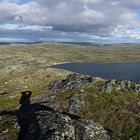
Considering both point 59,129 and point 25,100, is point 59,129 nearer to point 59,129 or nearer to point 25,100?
point 59,129

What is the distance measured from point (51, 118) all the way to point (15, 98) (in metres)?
51.4

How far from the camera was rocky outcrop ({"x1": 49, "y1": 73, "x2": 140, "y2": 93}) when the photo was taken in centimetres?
9006

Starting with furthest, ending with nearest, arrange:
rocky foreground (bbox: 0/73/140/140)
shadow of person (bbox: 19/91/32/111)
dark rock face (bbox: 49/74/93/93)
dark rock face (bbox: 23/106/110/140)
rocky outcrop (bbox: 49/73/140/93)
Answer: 1. dark rock face (bbox: 49/74/93/93)
2. rocky outcrop (bbox: 49/73/140/93)
3. shadow of person (bbox: 19/91/32/111)
4. rocky foreground (bbox: 0/73/140/140)
5. dark rock face (bbox: 23/106/110/140)

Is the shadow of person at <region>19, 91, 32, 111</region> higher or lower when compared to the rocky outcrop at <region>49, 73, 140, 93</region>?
lower

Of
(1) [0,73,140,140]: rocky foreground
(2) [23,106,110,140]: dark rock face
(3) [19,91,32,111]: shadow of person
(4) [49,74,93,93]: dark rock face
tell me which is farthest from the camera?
(4) [49,74,93,93]: dark rock face

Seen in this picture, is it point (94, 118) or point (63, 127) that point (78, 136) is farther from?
point (94, 118)

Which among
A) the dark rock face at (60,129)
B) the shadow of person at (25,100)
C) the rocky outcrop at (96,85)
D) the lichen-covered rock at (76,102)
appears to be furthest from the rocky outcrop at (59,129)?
the rocky outcrop at (96,85)

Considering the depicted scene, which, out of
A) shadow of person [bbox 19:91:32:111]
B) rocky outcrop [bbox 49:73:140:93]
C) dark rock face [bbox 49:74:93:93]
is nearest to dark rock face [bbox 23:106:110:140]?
shadow of person [bbox 19:91:32:111]

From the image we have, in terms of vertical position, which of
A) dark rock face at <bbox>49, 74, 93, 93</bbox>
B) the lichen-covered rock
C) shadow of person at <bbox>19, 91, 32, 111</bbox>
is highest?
dark rock face at <bbox>49, 74, 93, 93</bbox>

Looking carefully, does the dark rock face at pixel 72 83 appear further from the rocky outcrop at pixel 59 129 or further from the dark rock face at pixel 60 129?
the dark rock face at pixel 60 129

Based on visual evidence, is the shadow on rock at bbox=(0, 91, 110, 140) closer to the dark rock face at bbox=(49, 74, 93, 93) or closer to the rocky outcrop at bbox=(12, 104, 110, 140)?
the rocky outcrop at bbox=(12, 104, 110, 140)

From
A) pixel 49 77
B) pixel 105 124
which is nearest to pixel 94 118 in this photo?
pixel 105 124

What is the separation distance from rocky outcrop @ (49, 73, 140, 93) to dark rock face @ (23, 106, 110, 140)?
3525cm

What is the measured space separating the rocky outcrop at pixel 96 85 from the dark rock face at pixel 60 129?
3525cm
